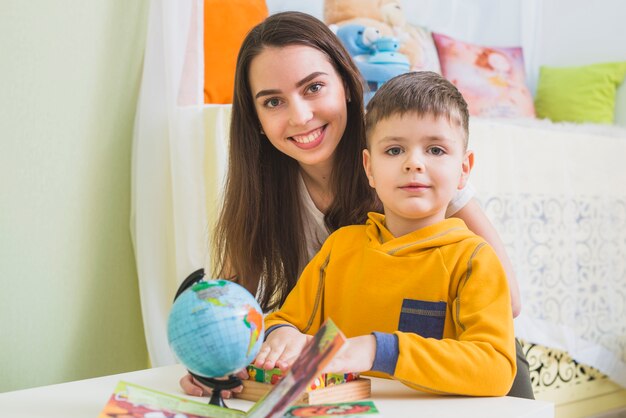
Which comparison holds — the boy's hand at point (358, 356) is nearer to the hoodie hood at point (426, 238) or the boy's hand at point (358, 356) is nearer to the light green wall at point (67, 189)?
the hoodie hood at point (426, 238)

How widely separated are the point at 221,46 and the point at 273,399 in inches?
54.7

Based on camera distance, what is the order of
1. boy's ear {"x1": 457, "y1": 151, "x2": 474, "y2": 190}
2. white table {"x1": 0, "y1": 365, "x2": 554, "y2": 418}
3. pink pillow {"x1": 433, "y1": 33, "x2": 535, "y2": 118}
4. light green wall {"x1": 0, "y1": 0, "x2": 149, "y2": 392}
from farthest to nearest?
pink pillow {"x1": 433, "y1": 33, "x2": 535, "y2": 118} → light green wall {"x1": 0, "y1": 0, "x2": 149, "y2": 392} → boy's ear {"x1": 457, "y1": 151, "x2": 474, "y2": 190} → white table {"x1": 0, "y1": 365, "x2": 554, "y2": 418}

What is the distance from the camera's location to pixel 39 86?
1.57 m

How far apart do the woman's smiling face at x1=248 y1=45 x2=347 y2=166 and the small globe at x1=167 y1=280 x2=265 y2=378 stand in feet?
2.03

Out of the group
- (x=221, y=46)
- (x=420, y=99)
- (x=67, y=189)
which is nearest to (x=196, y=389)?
(x=420, y=99)

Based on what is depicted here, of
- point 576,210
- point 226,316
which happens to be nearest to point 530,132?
point 576,210

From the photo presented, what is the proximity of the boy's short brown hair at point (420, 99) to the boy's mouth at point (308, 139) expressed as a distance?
283mm

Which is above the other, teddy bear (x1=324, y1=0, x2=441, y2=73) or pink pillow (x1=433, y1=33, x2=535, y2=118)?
teddy bear (x1=324, y1=0, x2=441, y2=73)

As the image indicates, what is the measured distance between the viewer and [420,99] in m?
0.99

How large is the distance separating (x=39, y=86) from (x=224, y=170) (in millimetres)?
415

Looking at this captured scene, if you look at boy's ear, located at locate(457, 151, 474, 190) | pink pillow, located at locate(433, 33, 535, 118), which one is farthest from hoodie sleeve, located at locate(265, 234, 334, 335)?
pink pillow, located at locate(433, 33, 535, 118)

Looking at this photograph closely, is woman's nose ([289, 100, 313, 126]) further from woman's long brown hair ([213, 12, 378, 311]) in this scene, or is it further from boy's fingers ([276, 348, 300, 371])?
boy's fingers ([276, 348, 300, 371])

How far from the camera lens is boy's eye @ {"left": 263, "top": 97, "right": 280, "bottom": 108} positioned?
135cm

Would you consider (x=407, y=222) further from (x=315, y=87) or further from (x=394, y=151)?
(x=315, y=87)
